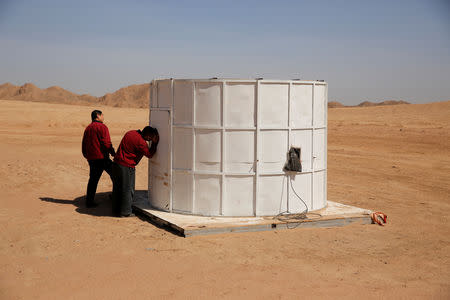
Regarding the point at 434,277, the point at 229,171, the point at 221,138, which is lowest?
the point at 434,277

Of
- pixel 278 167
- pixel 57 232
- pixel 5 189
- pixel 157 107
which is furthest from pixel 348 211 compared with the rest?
pixel 5 189

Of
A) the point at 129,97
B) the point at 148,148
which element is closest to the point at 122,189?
the point at 148,148

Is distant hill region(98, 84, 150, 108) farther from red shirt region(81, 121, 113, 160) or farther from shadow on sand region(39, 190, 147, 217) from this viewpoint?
red shirt region(81, 121, 113, 160)

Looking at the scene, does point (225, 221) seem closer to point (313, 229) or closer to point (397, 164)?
point (313, 229)

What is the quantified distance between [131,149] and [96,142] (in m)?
1.25

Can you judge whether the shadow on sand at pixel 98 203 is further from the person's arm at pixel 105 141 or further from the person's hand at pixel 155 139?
the person's hand at pixel 155 139

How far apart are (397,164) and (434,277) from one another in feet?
46.0

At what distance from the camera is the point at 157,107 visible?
9.97 m

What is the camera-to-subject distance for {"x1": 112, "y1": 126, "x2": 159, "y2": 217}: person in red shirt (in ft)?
31.3

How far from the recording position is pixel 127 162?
9.61 m

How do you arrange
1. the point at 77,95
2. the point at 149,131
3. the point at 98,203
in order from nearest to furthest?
the point at 149,131, the point at 98,203, the point at 77,95

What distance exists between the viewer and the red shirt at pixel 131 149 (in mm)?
9523

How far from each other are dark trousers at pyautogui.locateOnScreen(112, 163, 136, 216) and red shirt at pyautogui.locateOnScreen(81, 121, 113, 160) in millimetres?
797

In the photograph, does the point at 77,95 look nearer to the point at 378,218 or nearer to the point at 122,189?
the point at 122,189
